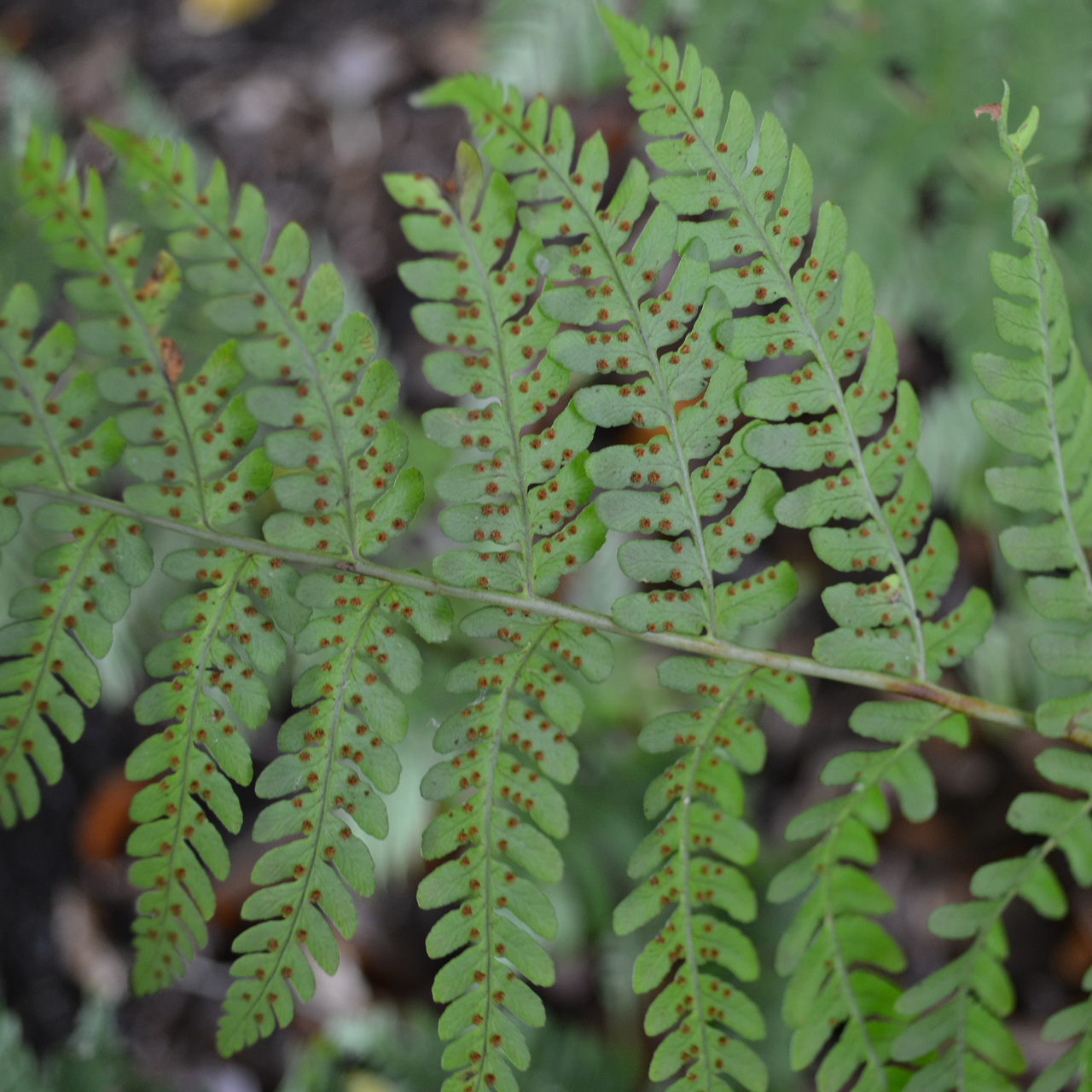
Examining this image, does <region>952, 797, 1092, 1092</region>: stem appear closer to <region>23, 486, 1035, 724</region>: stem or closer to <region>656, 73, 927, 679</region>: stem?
<region>23, 486, 1035, 724</region>: stem

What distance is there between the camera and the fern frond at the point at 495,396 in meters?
1.31

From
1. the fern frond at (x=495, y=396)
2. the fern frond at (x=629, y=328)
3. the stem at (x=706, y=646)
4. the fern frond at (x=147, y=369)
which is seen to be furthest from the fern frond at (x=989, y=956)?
the fern frond at (x=147, y=369)

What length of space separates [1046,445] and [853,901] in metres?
0.82

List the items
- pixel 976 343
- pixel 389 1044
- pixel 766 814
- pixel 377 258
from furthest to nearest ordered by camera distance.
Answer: pixel 377 258 → pixel 766 814 → pixel 976 343 → pixel 389 1044

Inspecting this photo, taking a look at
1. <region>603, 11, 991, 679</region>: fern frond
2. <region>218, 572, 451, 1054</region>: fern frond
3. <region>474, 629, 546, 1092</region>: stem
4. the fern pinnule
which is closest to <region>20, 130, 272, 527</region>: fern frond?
<region>218, 572, 451, 1054</region>: fern frond

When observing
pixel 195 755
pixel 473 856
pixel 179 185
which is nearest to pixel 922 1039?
pixel 473 856

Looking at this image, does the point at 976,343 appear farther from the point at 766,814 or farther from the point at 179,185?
the point at 179,185

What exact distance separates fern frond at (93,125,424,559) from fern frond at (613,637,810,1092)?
578mm

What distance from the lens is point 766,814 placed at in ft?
9.91

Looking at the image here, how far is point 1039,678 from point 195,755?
2367mm

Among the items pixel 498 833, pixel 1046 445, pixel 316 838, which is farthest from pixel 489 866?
pixel 1046 445

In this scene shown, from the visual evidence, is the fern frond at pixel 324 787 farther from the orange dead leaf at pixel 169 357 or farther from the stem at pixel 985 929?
the stem at pixel 985 929

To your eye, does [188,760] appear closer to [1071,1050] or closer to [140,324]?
[140,324]

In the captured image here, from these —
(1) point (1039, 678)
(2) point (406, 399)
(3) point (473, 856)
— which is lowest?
(3) point (473, 856)
